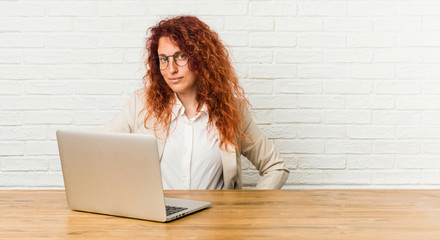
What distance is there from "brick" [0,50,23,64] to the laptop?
1.33 meters

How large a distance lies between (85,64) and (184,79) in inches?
27.5

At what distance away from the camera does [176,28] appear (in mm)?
2137

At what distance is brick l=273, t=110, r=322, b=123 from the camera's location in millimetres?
2564

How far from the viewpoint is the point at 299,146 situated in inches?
102

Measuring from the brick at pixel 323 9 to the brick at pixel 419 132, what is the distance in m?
0.70

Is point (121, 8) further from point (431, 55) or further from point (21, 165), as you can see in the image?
point (431, 55)

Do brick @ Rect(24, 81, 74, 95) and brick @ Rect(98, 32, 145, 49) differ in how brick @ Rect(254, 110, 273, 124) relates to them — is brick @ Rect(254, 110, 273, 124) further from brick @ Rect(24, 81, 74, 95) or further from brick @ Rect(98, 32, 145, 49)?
brick @ Rect(24, 81, 74, 95)

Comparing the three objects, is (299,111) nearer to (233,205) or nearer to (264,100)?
(264,100)

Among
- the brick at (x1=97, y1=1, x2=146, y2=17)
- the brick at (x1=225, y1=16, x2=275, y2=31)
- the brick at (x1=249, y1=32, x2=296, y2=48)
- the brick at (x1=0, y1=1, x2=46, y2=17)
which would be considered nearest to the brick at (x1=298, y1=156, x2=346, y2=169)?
the brick at (x1=249, y1=32, x2=296, y2=48)

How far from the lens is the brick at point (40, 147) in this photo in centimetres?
257

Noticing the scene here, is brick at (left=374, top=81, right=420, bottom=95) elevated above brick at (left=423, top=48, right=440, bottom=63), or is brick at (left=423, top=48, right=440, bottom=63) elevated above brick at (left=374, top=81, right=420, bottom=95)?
brick at (left=423, top=48, right=440, bottom=63)

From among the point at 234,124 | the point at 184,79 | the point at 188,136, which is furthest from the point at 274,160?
the point at 184,79

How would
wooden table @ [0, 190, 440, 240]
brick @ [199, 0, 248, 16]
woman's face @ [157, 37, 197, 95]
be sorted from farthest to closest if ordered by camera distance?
brick @ [199, 0, 248, 16]
woman's face @ [157, 37, 197, 95]
wooden table @ [0, 190, 440, 240]

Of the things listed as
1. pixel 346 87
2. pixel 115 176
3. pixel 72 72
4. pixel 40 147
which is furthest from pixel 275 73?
pixel 115 176
